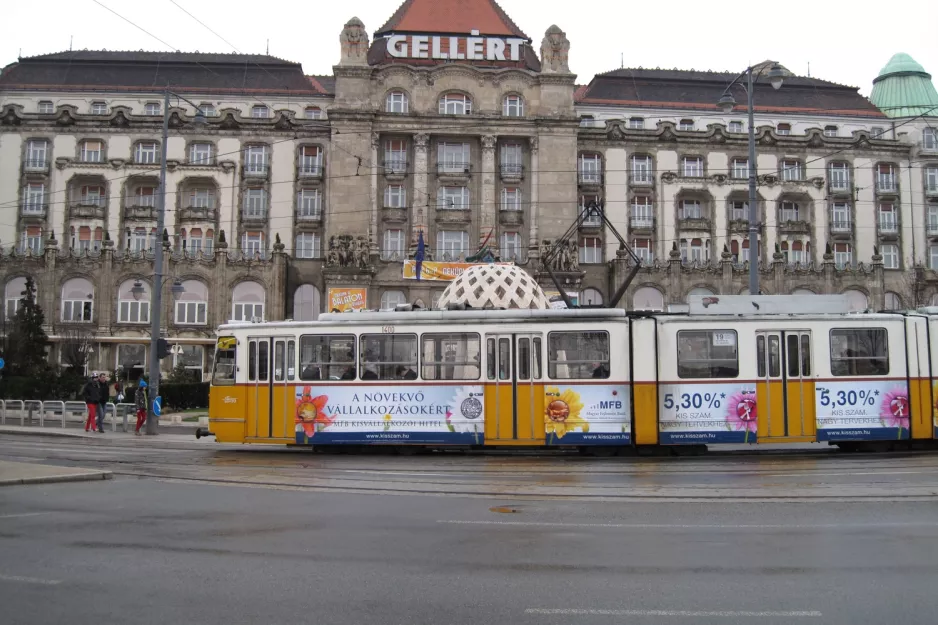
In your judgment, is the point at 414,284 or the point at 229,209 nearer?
the point at 414,284

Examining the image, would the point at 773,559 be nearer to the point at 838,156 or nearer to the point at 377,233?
the point at 377,233

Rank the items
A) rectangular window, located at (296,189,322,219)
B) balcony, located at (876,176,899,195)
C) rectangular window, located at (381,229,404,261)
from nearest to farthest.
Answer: rectangular window, located at (381,229,404,261) → rectangular window, located at (296,189,322,219) → balcony, located at (876,176,899,195)

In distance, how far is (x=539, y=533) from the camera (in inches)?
373

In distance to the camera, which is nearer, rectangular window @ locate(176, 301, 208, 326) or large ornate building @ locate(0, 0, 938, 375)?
large ornate building @ locate(0, 0, 938, 375)

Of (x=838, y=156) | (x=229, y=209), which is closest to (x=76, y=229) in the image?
(x=229, y=209)

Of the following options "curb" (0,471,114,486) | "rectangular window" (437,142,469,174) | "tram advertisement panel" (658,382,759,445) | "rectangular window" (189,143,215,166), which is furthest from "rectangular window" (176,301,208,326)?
"tram advertisement panel" (658,382,759,445)

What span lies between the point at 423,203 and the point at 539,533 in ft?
163

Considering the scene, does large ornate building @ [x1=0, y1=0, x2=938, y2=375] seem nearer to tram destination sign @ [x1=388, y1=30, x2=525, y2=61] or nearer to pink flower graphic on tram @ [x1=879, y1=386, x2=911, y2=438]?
tram destination sign @ [x1=388, y1=30, x2=525, y2=61]

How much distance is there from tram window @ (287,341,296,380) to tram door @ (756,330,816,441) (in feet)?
34.5

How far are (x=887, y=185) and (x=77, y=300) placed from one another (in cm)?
5723

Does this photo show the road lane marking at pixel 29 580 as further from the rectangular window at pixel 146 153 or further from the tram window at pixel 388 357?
the rectangular window at pixel 146 153

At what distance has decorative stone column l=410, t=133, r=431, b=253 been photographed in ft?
189

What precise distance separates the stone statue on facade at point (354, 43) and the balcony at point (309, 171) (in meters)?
7.42

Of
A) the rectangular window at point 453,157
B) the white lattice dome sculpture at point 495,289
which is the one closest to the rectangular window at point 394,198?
the rectangular window at point 453,157
